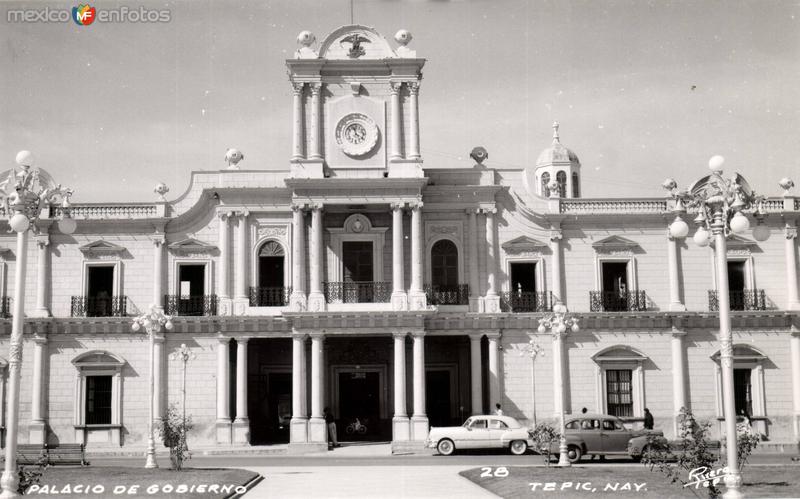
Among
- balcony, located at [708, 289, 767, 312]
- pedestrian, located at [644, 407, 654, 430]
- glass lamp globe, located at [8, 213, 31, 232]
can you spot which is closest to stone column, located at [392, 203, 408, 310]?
pedestrian, located at [644, 407, 654, 430]

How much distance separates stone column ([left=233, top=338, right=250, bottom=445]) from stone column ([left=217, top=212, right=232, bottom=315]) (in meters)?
1.41

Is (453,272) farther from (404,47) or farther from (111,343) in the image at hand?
(111,343)

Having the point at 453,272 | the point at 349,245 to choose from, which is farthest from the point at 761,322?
the point at 349,245

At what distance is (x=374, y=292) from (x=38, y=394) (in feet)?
41.0

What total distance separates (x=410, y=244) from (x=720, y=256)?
18.3m

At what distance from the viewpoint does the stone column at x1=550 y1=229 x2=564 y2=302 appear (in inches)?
1378

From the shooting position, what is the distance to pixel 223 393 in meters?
33.9

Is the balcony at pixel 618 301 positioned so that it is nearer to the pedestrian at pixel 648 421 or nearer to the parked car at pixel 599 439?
the pedestrian at pixel 648 421

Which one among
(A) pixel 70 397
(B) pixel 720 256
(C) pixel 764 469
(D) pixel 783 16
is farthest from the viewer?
(A) pixel 70 397

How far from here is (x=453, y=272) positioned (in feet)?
116

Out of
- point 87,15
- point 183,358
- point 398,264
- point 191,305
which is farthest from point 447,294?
point 87,15

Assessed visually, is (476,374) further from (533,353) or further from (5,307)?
(5,307)

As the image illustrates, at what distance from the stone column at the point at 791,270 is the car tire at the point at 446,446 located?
46.0 feet

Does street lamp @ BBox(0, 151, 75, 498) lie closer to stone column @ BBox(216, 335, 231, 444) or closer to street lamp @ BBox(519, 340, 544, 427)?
stone column @ BBox(216, 335, 231, 444)
